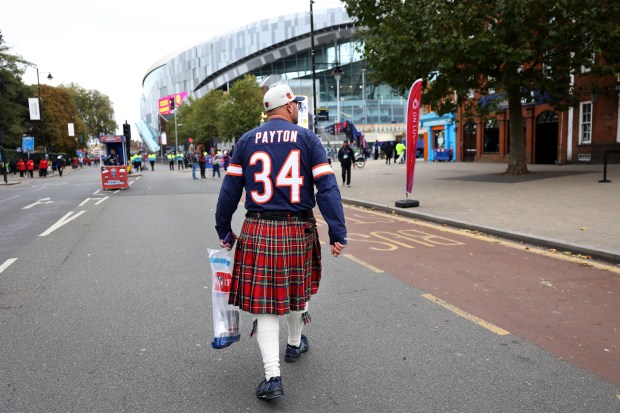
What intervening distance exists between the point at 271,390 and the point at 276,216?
106 cm

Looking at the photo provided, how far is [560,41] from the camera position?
16.6m

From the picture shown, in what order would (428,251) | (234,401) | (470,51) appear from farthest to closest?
1. (470,51)
2. (428,251)
3. (234,401)

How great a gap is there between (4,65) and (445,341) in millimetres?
52164

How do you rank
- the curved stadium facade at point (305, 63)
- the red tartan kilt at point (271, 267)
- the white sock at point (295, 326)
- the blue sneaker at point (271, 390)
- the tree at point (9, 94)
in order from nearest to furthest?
the blue sneaker at point (271, 390) → the red tartan kilt at point (271, 267) → the white sock at point (295, 326) → the tree at point (9, 94) → the curved stadium facade at point (305, 63)

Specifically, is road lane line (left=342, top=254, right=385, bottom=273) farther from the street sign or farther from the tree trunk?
the street sign

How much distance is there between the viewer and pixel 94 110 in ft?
330

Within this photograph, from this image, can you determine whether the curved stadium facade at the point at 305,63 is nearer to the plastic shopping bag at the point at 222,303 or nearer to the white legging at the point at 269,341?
the plastic shopping bag at the point at 222,303

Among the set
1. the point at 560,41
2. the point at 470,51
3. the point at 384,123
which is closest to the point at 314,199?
the point at 470,51

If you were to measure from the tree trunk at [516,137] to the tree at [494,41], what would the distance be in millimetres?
420

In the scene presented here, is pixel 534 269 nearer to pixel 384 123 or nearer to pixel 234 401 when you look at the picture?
pixel 234 401

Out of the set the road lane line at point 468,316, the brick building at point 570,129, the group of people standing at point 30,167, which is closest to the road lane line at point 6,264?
the road lane line at point 468,316

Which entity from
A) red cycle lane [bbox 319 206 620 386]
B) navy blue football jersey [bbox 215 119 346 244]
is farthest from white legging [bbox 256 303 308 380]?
red cycle lane [bbox 319 206 620 386]

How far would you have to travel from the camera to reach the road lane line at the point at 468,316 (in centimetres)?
403

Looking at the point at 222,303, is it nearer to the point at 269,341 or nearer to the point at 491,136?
the point at 269,341
